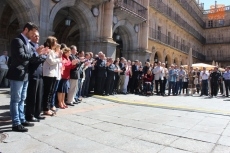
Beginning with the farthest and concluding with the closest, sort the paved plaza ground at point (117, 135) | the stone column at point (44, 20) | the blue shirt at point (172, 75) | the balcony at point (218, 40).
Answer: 1. the balcony at point (218, 40)
2. the blue shirt at point (172, 75)
3. the stone column at point (44, 20)
4. the paved plaza ground at point (117, 135)

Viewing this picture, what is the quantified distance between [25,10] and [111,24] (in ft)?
19.3

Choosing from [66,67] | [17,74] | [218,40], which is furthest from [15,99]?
[218,40]

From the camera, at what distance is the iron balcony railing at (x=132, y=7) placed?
1686 cm

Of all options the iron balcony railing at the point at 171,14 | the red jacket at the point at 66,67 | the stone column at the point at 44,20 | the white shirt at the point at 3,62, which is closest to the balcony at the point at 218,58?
the iron balcony railing at the point at 171,14

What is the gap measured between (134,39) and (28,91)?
52.5 feet

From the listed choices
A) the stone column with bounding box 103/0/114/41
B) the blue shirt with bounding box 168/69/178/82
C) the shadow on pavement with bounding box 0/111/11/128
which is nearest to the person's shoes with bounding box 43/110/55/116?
the shadow on pavement with bounding box 0/111/11/128

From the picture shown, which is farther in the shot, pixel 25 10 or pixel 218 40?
pixel 218 40

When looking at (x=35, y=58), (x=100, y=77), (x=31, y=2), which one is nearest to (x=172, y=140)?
(x=35, y=58)

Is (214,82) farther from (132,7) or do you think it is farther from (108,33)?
(132,7)

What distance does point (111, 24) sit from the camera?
50.9 feet

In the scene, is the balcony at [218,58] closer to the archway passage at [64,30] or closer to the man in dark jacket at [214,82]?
the archway passage at [64,30]

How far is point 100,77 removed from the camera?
10234 mm

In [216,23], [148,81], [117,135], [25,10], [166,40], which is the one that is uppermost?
[216,23]

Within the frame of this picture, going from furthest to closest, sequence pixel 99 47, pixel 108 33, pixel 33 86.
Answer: pixel 108 33
pixel 99 47
pixel 33 86
